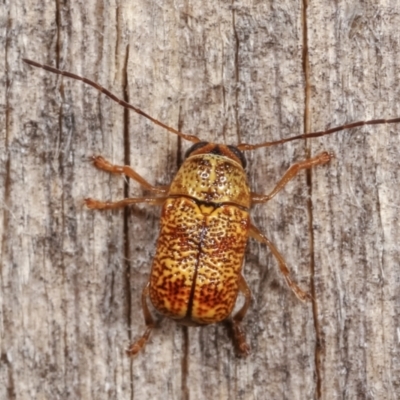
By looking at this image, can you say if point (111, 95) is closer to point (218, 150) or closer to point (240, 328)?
point (218, 150)

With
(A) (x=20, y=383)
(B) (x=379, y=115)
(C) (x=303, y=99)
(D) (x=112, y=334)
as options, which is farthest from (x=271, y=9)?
(A) (x=20, y=383)

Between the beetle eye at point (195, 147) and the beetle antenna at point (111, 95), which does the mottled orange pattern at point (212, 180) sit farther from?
the beetle antenna at point (111, 95)

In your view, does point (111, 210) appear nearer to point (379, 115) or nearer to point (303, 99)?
point (303, 99)

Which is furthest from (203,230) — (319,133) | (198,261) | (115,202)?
(319,133)

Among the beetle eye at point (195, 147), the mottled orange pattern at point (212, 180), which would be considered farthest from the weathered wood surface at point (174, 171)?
the mottled orange pattern at point (212, 180)

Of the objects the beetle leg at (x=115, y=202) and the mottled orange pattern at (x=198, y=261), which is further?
the beetle leg at (x=115, y=202)

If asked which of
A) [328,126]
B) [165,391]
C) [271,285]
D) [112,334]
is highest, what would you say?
[328,126]
